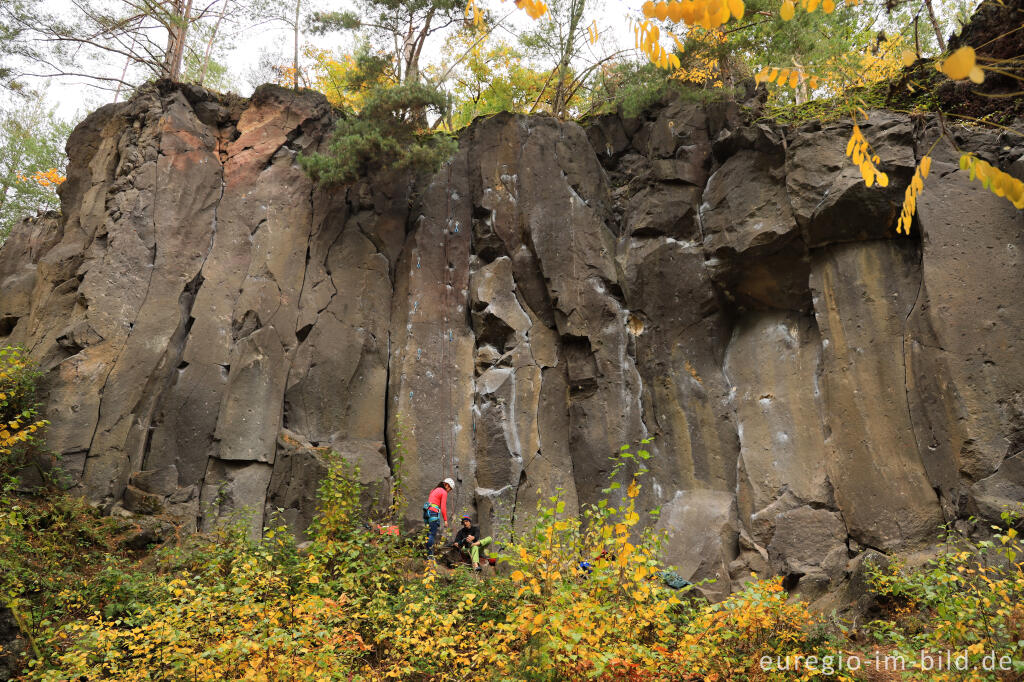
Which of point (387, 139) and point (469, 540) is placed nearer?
point (469, 540)

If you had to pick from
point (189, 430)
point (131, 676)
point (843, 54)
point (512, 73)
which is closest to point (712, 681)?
point (131, 676)

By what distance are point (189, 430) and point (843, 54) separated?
14190 millimetres

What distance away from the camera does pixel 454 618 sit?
6488mm

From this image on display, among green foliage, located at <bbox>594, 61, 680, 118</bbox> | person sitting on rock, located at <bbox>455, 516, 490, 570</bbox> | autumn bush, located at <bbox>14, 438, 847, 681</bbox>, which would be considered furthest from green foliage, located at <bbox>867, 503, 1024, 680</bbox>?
green foliage, located at <bbox>594, 61, 680, 118</bbox>

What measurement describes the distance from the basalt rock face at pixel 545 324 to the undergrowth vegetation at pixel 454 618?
2.07 metres

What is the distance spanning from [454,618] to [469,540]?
364 cm

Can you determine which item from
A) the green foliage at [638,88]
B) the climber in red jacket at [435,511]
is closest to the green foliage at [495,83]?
the green foliage at [638,88]

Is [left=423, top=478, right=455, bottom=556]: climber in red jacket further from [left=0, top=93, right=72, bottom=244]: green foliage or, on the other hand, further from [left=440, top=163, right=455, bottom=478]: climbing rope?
[left=0, top=93, right=72, bottom=244]: green foliage

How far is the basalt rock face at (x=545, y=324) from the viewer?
10148mm

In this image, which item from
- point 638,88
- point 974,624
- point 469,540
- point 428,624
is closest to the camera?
point 974,624

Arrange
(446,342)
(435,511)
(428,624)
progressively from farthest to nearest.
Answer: (446,342) → (435,511) → (428,624)

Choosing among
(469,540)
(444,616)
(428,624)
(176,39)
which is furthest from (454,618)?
(176,39)

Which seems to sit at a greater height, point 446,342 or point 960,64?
point 446,342

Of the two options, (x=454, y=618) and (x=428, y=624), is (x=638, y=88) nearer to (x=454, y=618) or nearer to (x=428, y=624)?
(x=454, y=618)
